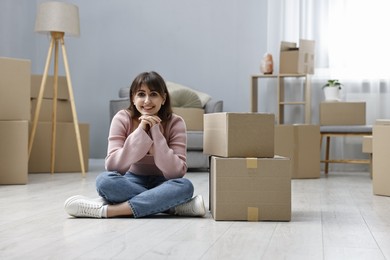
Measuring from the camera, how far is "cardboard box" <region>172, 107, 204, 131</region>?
5559mm

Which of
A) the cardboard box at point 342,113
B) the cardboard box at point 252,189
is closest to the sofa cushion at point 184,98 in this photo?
the cardboard box at point 342,113

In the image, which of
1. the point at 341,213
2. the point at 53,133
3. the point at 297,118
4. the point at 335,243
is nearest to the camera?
the point at 335,243

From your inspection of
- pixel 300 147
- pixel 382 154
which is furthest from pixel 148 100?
pixel 300 147

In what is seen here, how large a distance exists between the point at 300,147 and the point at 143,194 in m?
2.42

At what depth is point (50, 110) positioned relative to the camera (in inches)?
212

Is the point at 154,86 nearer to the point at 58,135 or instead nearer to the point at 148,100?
the point at 148,100

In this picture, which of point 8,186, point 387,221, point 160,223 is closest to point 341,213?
point 387,221

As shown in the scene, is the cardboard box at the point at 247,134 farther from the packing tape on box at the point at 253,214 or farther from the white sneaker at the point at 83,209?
the white sneaker at the point at 83,209

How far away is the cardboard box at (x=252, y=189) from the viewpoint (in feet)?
8.32

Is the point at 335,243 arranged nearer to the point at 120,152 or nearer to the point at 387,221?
the point at 387,221

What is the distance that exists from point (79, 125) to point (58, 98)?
278 mm

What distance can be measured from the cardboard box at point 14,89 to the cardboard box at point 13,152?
0.19 ft

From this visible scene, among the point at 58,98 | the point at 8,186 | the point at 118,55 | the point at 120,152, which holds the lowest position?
the point at 8,186

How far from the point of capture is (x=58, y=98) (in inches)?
211
